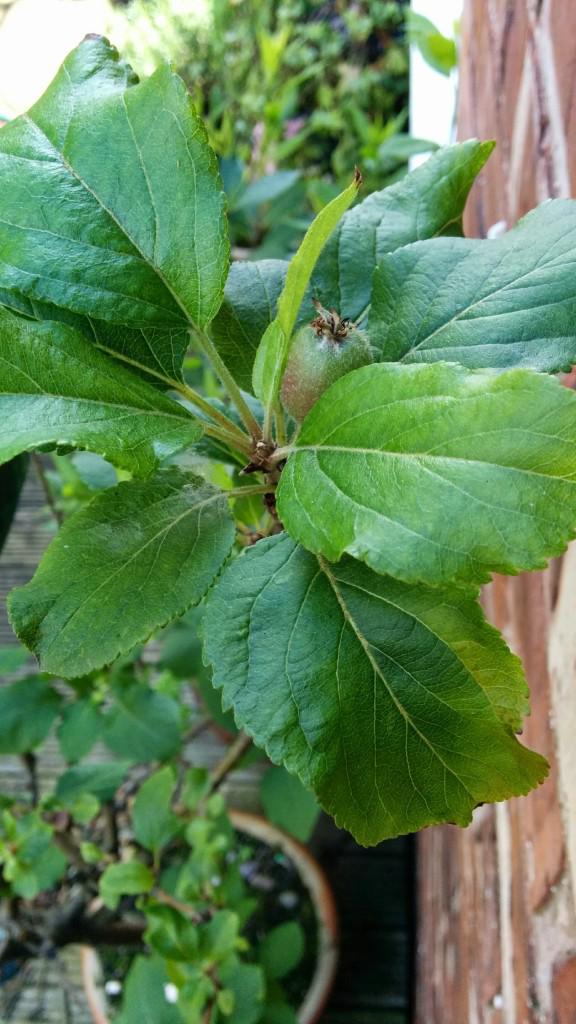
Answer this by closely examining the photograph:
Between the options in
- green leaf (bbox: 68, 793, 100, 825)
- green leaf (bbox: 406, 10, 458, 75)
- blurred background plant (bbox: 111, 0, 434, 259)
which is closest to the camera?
green leaf (bbox: 68, 793, 100, 825)

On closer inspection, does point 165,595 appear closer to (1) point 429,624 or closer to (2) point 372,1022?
(1) point 429,624

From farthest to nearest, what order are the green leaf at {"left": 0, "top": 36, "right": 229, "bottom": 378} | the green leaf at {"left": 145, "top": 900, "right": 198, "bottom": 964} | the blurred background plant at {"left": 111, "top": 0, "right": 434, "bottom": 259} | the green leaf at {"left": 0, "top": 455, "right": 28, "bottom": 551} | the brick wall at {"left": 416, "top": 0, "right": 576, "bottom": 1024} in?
the blurred background plant at {"left": 111, "top": 0, "right": 434, "bottom": 259}, the green leaf at {"left": 145, "top": 900, "right": 198, "bottom": 964}, the green leaf at {"left": 0, "top": 455, "right": 28, "bottom": 551}, the brick wall at {"left": 416, "top": 0, "right": 576, "bottom": 1024}, the green leaf at {"left": 0, "top": 36, "right": 229, "bottom": 378}

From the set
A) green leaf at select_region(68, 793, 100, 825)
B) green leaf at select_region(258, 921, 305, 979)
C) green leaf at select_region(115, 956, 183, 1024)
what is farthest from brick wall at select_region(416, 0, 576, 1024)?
green leaf at select_region(68, 793, 100, 825)

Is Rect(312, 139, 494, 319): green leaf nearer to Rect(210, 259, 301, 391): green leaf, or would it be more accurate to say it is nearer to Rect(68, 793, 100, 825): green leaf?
Rect(210, 259, 301, 391): green leaf

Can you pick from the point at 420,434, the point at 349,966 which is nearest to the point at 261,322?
A: the point at 420,434

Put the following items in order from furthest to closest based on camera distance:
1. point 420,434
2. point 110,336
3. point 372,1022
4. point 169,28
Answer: point 169,28 < point 372,1022 < point 110,336 < point 420,434

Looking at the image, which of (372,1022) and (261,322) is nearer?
(261,322)

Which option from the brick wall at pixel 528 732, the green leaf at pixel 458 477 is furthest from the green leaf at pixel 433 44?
the green leaf at pixel 458 477
